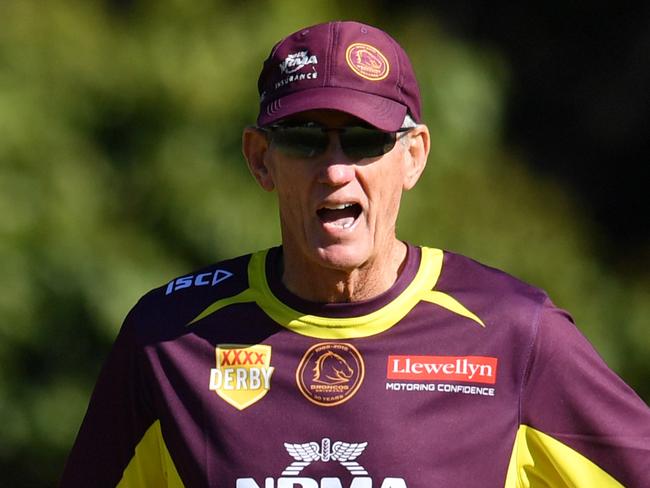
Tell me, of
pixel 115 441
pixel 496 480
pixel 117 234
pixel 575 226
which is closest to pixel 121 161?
pixel 117 234

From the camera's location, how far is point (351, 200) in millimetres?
3863

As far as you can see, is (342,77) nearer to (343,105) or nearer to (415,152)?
A: (343,105)

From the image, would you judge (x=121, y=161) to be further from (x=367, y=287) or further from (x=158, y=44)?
(x=367, y=287)

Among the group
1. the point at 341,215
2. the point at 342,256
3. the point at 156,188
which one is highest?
the point at 156,188

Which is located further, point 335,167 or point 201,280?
point 201,280

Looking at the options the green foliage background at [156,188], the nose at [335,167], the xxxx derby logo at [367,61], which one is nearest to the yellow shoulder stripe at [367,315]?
the nose at [335,167]

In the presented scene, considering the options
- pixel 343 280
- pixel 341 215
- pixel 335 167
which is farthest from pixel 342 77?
pixel 343 280

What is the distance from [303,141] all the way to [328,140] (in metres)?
0.06

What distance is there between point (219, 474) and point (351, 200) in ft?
2.51

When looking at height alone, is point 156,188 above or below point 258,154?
above

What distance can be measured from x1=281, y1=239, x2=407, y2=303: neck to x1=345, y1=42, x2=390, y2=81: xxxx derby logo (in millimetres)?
468

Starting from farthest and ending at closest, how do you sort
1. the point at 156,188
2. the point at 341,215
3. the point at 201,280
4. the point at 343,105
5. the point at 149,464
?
the point at 156,188
the point at 201,280
the point at 149,464
the point at 341,215
the point at 343,105

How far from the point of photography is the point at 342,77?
3.87 m

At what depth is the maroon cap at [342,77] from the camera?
385 cm
